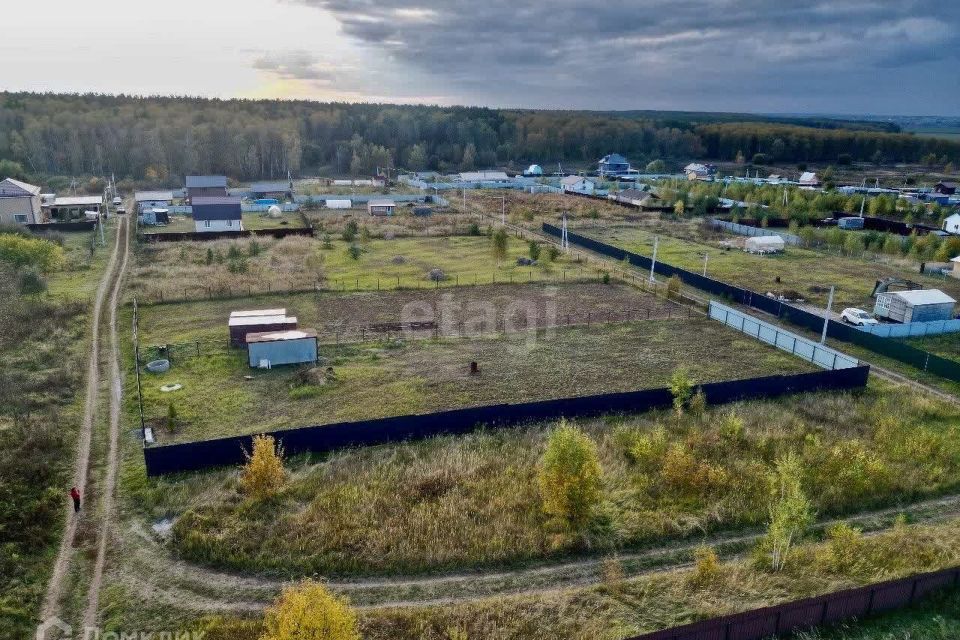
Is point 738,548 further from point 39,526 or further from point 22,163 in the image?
point 22,163

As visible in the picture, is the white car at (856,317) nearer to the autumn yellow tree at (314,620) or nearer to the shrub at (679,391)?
the shrub at (679,391)

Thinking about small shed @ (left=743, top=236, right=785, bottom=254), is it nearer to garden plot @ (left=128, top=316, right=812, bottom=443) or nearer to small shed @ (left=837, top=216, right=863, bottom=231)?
small shed @ (left=837, top=216, right=863, bottom=231)

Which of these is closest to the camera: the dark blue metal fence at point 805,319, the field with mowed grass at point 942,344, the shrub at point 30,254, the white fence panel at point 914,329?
the dark blue metal fence at point 805,319

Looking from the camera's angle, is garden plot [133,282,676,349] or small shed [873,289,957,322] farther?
small shed [873,289,957,322]

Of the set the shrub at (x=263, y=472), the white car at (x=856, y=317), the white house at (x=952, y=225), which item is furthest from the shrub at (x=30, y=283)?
the white house at (x=952, y=225)

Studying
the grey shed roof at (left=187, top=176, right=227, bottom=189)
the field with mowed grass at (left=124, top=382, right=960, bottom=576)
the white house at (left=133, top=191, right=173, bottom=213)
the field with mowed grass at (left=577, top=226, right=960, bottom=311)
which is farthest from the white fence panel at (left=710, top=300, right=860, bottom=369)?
the white house at (left=133, top=191, right=173, bottom=213)

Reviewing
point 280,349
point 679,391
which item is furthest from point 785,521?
point 280,349
